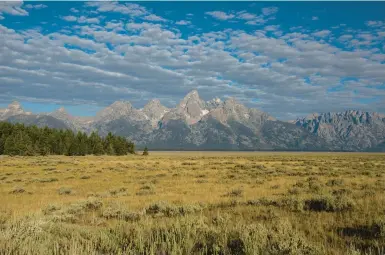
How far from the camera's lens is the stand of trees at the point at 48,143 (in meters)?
88.4

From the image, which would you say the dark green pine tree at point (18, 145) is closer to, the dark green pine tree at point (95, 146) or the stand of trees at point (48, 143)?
the stand of trees at point (48, 143)

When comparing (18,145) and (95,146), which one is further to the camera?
(95,146)

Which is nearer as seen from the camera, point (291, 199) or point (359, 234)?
point (359, 234)

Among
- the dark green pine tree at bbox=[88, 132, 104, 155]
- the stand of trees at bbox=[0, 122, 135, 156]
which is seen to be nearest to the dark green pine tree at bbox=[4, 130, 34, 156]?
the stand of trees at bbox=[0, 122, 135, 156]

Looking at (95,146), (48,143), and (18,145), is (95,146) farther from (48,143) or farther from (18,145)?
(18,145)

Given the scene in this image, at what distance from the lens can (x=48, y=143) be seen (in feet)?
319

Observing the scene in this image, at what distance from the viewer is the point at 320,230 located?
8.80m

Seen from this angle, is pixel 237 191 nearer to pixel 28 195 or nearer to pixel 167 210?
pixel 167 210

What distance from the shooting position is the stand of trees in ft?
290

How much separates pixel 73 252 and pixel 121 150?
118349 mm

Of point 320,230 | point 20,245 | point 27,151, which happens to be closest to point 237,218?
point 320,230

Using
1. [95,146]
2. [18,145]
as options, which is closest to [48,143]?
[18,145]

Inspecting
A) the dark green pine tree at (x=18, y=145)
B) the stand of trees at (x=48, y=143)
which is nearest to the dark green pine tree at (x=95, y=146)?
the stand of trees at (x=48, y=143)

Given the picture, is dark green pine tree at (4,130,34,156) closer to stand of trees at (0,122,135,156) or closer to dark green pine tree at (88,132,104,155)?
stand of trees at (0,122,135,156)
